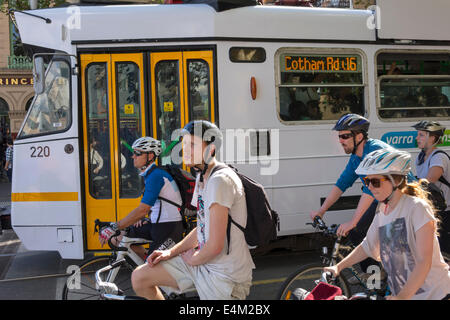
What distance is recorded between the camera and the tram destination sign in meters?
6.66

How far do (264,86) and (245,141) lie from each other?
0.74 meters

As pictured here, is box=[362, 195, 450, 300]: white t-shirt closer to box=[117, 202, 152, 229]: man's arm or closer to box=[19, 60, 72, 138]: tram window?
box=[117, 202, 152, 229]: man's arm

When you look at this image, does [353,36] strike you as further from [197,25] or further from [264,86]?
[197,25]

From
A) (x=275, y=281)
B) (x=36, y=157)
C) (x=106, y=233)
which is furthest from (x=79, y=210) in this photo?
(x=275, y=281)

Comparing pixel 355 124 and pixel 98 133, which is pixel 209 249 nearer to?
pixel 355 124

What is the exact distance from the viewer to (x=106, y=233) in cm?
452

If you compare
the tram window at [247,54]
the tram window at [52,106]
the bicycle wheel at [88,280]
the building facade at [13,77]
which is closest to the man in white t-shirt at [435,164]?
the tram window at [247,54]

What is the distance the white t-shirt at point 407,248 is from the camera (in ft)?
8.90

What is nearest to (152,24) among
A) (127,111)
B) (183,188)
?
(127,111)

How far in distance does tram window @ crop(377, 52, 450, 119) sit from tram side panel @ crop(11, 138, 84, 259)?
408 cm

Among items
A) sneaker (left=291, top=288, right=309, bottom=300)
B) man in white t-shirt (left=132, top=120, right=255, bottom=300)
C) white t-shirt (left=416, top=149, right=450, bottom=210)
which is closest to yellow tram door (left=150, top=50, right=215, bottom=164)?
white t-shirt (left=416, top=149, right=450, bottom=210)

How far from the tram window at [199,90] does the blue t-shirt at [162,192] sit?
6.28 feet

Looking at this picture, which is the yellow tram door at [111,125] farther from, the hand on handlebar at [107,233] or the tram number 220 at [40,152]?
the hand on handlebar at [107,233]

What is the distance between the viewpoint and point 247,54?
6.49 meters
